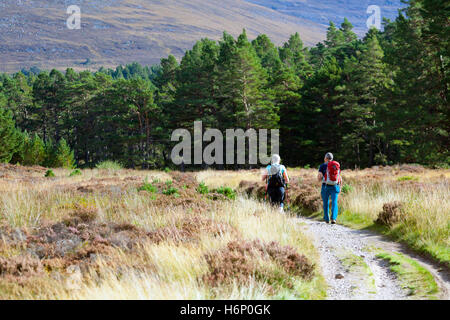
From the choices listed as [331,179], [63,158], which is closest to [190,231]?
[331,179]

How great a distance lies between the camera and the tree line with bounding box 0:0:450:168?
36.0m

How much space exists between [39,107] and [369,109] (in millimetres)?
64631

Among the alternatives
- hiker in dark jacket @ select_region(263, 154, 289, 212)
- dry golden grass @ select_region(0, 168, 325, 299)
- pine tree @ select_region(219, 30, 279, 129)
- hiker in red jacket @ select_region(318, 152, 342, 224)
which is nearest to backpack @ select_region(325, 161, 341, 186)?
hiker in red jacket @ select_region(318, 152, 342, 224)

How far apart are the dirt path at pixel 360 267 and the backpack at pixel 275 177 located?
1.79m

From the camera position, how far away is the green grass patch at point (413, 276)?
5540 millimetres

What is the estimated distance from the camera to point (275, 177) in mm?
11312

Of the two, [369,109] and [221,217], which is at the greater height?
[369,109]

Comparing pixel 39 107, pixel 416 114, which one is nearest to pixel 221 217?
pixel 416 114

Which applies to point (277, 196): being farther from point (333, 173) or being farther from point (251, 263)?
point (251, 263)

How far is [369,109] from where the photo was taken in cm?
4744

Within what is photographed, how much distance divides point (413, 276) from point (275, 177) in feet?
17.8

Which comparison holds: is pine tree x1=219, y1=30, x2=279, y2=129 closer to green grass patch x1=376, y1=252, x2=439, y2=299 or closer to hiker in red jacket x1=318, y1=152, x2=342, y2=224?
hiker in red jacket x1=318, y1=152, x2=342, y2=224
